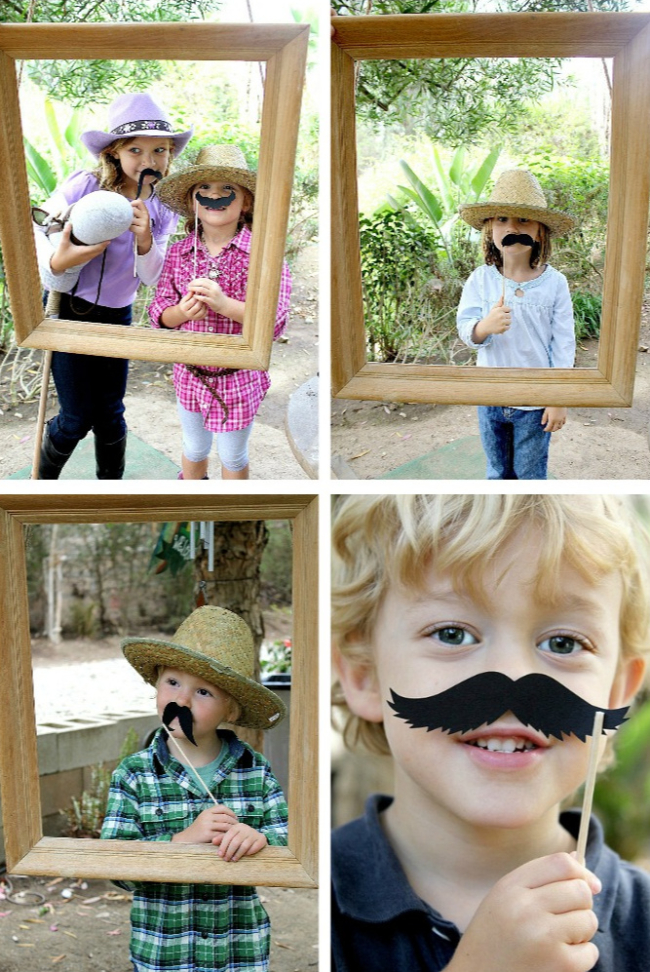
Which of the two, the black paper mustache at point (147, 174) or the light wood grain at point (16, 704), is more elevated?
the black paper mustache at point (147, 174)

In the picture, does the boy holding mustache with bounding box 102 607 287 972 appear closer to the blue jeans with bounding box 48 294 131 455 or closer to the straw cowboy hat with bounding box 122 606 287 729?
the straw cowboy hat with bounding box 122 606 287 729

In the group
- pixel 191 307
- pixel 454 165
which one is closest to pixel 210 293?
pixel 191 307

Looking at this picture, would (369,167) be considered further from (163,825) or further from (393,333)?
(163,825)

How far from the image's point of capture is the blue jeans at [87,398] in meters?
1.34

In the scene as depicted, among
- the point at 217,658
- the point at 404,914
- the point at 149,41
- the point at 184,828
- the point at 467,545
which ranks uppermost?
the point at 149,41

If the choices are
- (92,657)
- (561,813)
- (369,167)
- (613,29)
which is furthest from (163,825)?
(613,29)

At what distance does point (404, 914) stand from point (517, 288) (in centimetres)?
81

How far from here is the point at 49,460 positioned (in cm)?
137

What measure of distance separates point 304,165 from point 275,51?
137 mm

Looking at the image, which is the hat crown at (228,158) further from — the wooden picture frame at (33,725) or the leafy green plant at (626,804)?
the leafy green plant at (626,804)

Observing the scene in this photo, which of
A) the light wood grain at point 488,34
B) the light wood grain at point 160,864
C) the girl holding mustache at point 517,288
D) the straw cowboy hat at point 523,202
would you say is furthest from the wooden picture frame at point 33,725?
the light wood grain at point 488,34

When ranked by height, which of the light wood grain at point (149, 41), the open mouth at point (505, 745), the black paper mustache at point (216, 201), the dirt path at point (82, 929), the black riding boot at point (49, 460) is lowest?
the dirt path at point (82, 929)

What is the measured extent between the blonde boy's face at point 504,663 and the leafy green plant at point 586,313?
0.27 metres

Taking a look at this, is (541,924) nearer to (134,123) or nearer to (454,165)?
(454,165)
